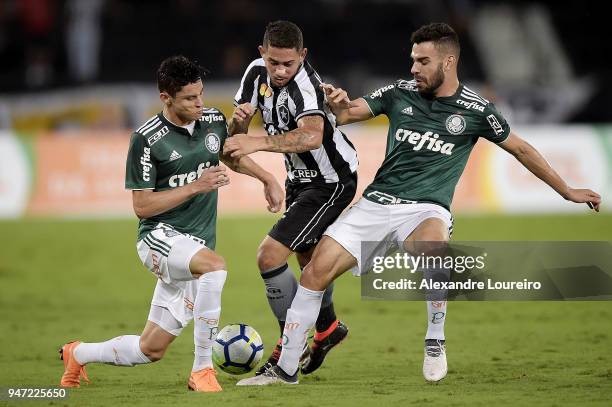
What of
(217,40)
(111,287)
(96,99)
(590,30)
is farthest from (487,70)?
(111,287)

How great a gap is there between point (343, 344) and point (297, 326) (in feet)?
7.13

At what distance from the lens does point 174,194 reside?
736cm

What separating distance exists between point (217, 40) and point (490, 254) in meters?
17.7

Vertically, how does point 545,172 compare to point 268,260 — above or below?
above

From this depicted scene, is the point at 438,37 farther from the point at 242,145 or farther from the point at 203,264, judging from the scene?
the point at 203,264

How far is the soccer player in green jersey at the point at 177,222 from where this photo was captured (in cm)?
733

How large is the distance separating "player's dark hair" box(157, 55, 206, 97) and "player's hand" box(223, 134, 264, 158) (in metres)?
0.50

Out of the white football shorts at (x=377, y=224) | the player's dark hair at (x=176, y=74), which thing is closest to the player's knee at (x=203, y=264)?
the white football shorts at (x=377, y=224)

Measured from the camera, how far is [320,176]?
8.27 metres

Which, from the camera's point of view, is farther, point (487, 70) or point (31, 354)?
point (487, 70)

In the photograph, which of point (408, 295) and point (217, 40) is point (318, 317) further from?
point (217, 40)

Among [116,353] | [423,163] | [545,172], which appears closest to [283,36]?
[423,163]

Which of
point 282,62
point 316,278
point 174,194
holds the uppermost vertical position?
point 282,62

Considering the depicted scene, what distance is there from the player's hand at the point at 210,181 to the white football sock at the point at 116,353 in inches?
48.6
